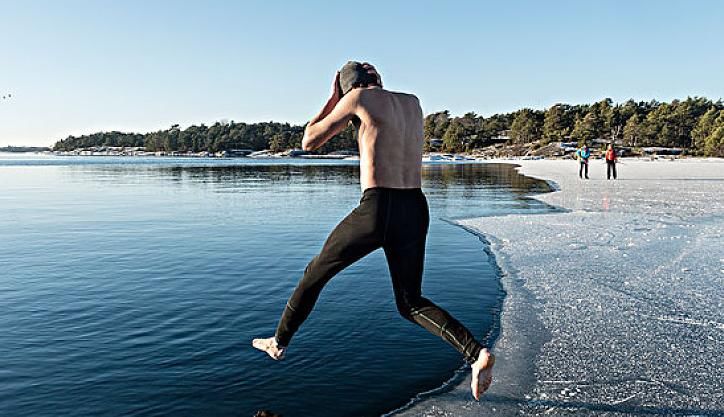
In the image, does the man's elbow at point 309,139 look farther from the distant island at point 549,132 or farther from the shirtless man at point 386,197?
the distant island at point 549,132

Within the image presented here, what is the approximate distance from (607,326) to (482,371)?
2.02m

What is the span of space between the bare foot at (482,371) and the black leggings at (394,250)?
51 millimetres

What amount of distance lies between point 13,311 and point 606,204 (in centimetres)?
1271

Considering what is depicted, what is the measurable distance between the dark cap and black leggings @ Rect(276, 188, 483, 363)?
1.85 ft

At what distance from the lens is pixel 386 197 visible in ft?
9.45

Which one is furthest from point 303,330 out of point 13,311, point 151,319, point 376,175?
point 13,311

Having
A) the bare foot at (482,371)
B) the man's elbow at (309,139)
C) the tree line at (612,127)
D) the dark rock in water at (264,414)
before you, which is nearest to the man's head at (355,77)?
the man's elbow at (309,139)

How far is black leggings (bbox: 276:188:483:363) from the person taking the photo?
2.89m

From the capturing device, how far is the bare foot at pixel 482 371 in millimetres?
2932

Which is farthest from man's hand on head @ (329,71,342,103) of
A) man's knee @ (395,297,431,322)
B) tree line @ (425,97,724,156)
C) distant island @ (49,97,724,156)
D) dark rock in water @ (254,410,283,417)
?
tree line @ (425,97,724,156)

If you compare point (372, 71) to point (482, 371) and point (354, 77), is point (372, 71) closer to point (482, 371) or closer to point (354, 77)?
point (354, 77)

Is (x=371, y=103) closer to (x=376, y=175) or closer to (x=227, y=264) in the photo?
(x=376, y=175)

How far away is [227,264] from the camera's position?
723cm

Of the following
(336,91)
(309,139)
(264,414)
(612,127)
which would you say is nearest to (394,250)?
(309,139)
